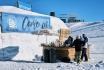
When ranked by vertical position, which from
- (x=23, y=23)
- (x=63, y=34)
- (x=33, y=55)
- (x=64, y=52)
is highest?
(x=23, y=23)

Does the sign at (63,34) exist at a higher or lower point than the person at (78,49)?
higher

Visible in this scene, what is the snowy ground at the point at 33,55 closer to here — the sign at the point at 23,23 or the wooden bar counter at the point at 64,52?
the sign at the point at 23,23

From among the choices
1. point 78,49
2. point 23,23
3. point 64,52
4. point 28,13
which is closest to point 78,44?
point 78,49

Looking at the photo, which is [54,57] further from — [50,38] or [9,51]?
[50,38]

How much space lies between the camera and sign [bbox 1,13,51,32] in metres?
25.5

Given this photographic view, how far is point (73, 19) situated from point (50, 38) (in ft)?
79.9

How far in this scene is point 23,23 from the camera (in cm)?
2694

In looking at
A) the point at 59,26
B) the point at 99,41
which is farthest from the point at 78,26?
the point at 59,26

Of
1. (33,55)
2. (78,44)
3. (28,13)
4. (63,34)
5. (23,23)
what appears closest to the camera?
(78,44)

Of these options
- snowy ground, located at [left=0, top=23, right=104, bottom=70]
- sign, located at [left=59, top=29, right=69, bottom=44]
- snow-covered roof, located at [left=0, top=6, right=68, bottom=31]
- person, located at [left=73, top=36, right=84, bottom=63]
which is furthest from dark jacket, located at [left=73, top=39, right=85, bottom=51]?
sign, located at [left=59, top=29, right=69, bottom=44]

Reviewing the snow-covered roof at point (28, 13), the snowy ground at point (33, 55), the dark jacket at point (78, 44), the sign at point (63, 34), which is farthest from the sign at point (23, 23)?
the dark jacket at point (78, 44)

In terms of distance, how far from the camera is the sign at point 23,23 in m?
25.5

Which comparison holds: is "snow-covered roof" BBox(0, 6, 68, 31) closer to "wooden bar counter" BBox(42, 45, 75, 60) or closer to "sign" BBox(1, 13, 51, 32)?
"sign" BBox(1, 13, 51, 32)

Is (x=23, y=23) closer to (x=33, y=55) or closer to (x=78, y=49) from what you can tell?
(x=33, y=55)
